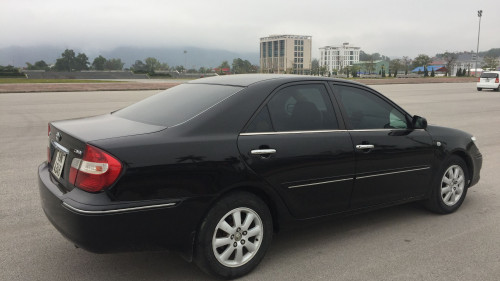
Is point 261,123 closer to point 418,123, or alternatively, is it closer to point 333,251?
point 333,251

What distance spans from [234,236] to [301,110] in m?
1.26

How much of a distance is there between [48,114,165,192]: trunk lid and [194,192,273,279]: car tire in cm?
78

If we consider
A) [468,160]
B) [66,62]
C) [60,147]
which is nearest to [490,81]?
[468,160]

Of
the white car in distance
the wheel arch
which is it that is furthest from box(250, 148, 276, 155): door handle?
the white car in distance

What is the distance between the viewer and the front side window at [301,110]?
3.55 metres

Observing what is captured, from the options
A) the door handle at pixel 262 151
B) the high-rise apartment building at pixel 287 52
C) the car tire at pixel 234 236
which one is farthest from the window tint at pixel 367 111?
the high-rise apartment building at pixel 287 52

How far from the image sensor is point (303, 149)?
3531 mm

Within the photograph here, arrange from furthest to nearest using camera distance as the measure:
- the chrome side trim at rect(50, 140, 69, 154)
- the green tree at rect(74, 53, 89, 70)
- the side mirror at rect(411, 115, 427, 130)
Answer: the green tree at rect(74, 53, 89, 70), the side mirror at rect(411, 115, 427, 130), the chrome side trim at rect(50, 140, 69, 154)

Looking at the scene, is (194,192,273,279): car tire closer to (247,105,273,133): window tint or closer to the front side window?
(247,105,273,133): window tint

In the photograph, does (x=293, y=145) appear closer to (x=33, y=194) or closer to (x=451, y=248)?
(x=451, y=248)

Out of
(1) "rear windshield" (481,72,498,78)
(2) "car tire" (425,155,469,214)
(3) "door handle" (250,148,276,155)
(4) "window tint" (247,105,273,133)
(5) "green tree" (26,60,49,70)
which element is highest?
(5) "green tree" (26,60,49,70)

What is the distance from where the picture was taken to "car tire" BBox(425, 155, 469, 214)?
466 centimetres

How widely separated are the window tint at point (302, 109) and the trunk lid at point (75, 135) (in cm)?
98

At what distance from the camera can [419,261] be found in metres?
3.61
